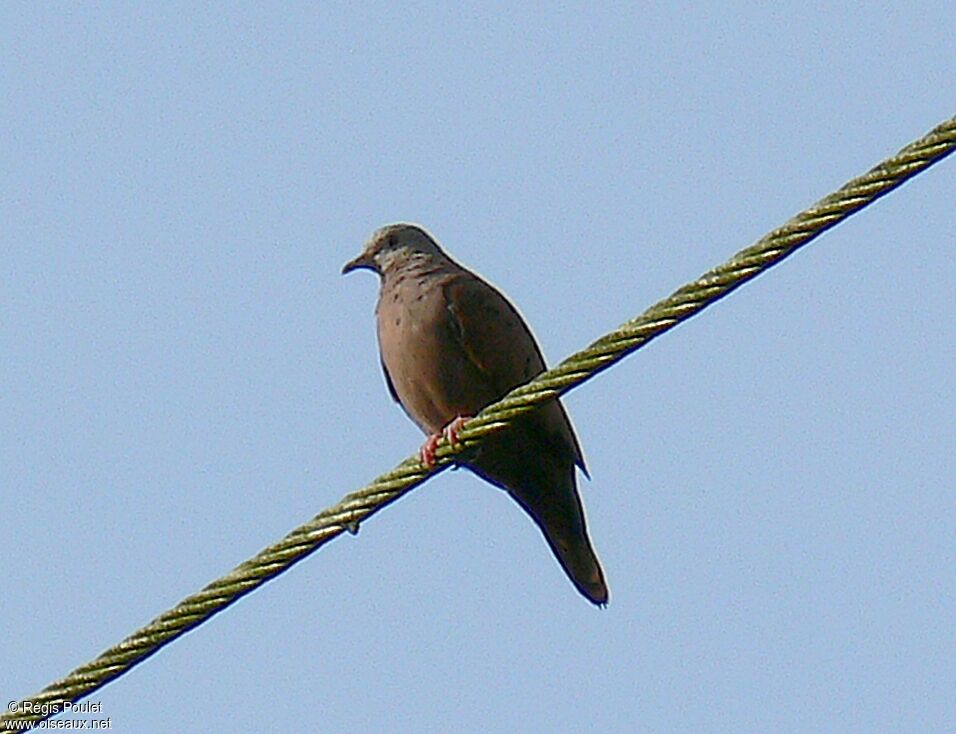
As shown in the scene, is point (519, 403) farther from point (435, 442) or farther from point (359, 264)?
point (359, 264)

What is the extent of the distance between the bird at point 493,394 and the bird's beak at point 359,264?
0.96m

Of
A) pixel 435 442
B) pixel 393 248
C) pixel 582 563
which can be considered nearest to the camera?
pixel 435 442

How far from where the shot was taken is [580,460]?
24.2ft

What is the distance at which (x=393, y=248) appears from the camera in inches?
332

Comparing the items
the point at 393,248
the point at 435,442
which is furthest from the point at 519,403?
the point at 393,248

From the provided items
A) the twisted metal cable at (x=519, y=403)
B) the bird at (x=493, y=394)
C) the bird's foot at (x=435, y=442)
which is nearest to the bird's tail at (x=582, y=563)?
the bird at (x=493, y=394)

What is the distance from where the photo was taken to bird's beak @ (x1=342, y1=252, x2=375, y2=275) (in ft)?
28.0

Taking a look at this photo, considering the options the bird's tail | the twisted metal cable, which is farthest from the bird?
the twisted metal cable

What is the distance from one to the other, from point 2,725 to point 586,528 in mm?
3399

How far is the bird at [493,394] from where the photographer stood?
7316 mm

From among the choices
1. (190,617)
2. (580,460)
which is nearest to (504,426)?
(190,617)

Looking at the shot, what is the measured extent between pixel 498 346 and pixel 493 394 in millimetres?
186

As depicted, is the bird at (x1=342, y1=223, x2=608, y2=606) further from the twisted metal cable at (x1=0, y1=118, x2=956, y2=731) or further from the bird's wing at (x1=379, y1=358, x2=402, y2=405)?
the twisted metal cable at (x1=0, y1=118, x2=956, y2=731)

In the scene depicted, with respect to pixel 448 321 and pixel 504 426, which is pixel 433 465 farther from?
pixel 448 321
